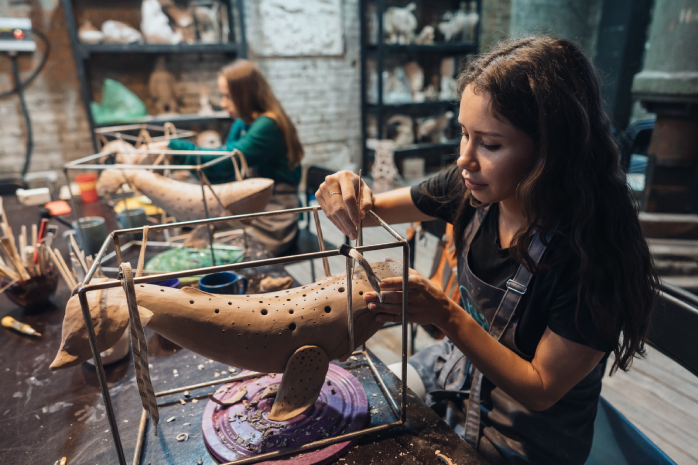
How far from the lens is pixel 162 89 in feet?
11.2

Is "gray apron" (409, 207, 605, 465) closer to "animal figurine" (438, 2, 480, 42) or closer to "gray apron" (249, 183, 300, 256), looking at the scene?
"gray apron" (249, 183, 300, 256)

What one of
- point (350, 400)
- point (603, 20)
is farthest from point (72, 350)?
point (603, 20)

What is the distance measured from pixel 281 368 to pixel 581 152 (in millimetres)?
604

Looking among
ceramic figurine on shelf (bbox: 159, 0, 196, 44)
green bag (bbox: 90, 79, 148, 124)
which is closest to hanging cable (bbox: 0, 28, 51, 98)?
green bag (bbox: 90, 79, 148, 124)

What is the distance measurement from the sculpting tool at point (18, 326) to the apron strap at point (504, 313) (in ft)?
3.26

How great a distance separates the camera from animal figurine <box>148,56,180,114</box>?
338 centimetres

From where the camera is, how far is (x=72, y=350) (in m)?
0.65

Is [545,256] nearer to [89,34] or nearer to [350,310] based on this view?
[350,310]

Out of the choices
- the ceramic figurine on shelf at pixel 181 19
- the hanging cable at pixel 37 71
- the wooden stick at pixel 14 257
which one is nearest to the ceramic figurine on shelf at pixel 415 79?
the ceramic figurine on shelf at pixel 181 19

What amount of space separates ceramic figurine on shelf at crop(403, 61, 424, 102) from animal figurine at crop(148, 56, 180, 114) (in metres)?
2.18

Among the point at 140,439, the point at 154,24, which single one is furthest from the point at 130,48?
the point at 140,439

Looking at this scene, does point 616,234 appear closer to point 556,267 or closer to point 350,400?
point 556,267

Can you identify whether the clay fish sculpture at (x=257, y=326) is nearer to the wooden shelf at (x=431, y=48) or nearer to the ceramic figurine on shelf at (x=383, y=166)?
the ceramic figurine on shelf at (x=383, y=166)

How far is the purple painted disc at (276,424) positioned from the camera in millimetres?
671
